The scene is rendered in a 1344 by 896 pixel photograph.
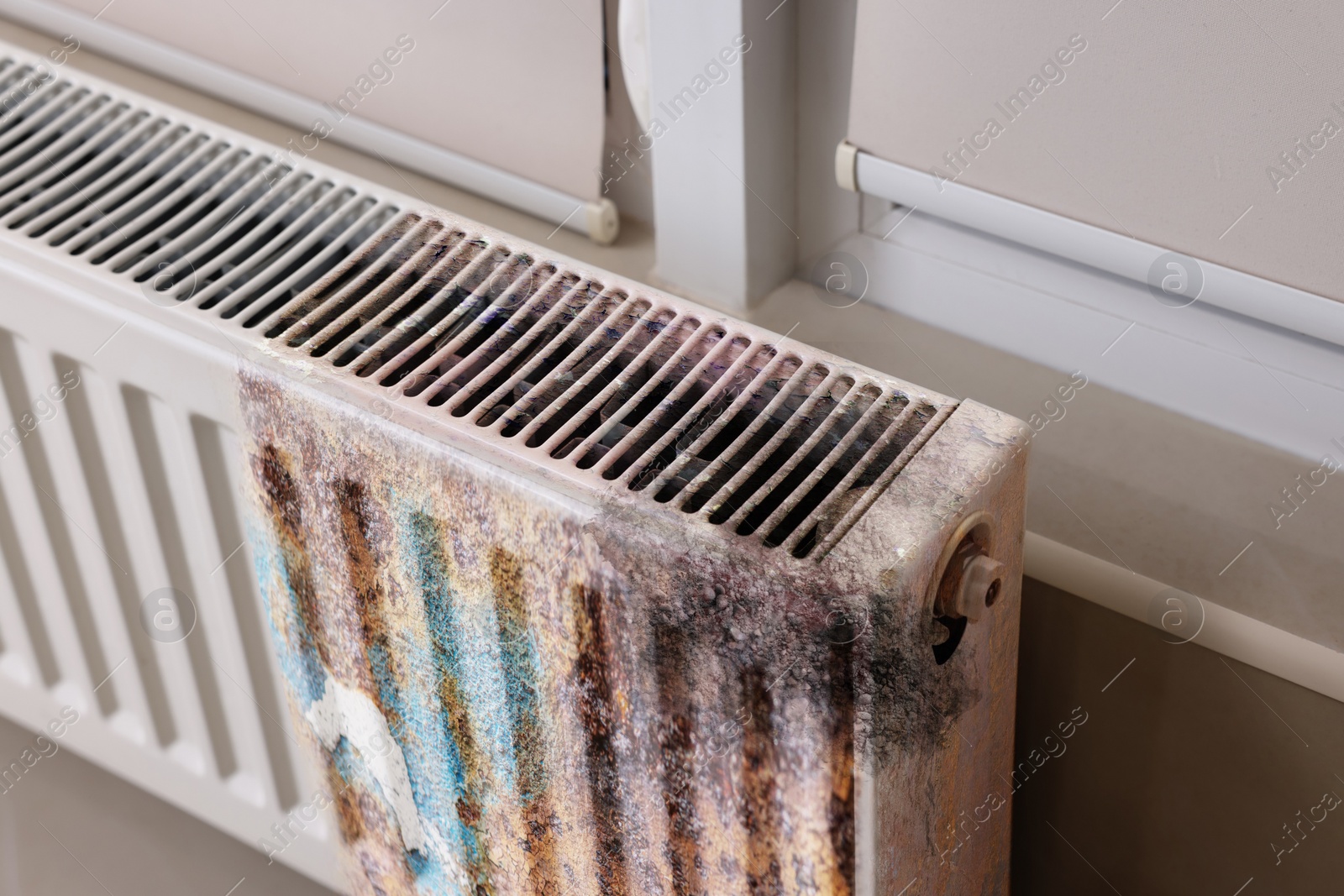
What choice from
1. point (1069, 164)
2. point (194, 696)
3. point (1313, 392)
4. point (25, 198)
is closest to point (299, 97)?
point (25, 198)

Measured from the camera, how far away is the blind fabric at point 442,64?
0.78 metres

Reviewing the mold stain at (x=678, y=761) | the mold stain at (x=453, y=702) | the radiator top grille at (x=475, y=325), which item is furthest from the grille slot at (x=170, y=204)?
the mold stain at (x=678, y=761)

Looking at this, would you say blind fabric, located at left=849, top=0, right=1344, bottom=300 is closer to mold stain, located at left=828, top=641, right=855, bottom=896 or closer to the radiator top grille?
the radiator top grille

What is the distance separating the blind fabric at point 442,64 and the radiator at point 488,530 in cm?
17

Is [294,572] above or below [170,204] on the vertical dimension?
below

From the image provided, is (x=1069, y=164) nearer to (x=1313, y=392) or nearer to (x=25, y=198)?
(x=1313, y=392)

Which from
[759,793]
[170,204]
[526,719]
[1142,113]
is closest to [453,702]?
[526,719]

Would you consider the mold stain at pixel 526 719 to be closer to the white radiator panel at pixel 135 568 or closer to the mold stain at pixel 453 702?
the mold stain at pixel 453 702

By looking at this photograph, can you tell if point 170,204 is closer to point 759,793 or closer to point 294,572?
point 294,572

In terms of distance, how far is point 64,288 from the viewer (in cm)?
63

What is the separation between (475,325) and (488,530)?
0.09 m

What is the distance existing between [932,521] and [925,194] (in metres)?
0.28

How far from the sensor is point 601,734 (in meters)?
0.55

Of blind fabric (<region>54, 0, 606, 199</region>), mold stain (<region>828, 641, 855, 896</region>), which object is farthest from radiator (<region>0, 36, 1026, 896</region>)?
blind fabric (<region>54, 0, 606, 199</region>)
